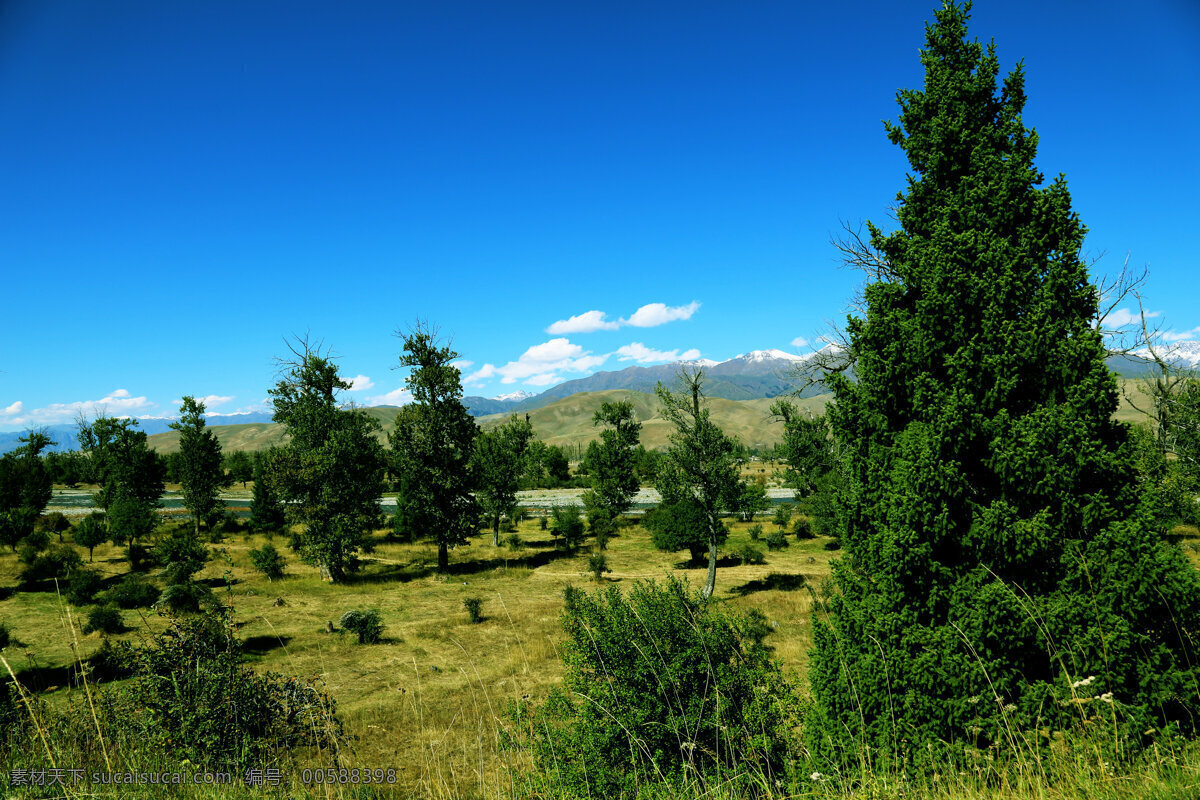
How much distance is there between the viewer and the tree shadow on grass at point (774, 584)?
29422mm

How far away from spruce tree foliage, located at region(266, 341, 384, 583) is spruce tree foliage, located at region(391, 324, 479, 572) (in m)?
2.30

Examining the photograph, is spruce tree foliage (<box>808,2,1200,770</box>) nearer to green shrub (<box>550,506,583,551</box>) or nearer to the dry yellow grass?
the dry yellow grass

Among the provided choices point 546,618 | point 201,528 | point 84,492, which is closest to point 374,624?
point 546,618

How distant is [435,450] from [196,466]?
3129 centimetres

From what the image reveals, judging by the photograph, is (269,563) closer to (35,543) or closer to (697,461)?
(35,543)

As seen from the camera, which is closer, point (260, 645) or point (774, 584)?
point (260, 645)

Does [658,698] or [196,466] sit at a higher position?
[196,466]

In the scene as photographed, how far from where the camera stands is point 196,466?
158 ft

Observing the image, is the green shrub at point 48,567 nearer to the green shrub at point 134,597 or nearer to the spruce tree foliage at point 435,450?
the green shrub at point 134,597

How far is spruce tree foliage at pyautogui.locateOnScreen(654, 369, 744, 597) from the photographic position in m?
26.2

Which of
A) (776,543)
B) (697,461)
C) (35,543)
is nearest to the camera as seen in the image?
(697,461)

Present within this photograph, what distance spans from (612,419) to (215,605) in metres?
58.7

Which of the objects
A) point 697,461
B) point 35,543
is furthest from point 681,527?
point 35,543

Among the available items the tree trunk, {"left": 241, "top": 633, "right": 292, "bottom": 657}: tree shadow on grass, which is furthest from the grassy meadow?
the tree trunk
